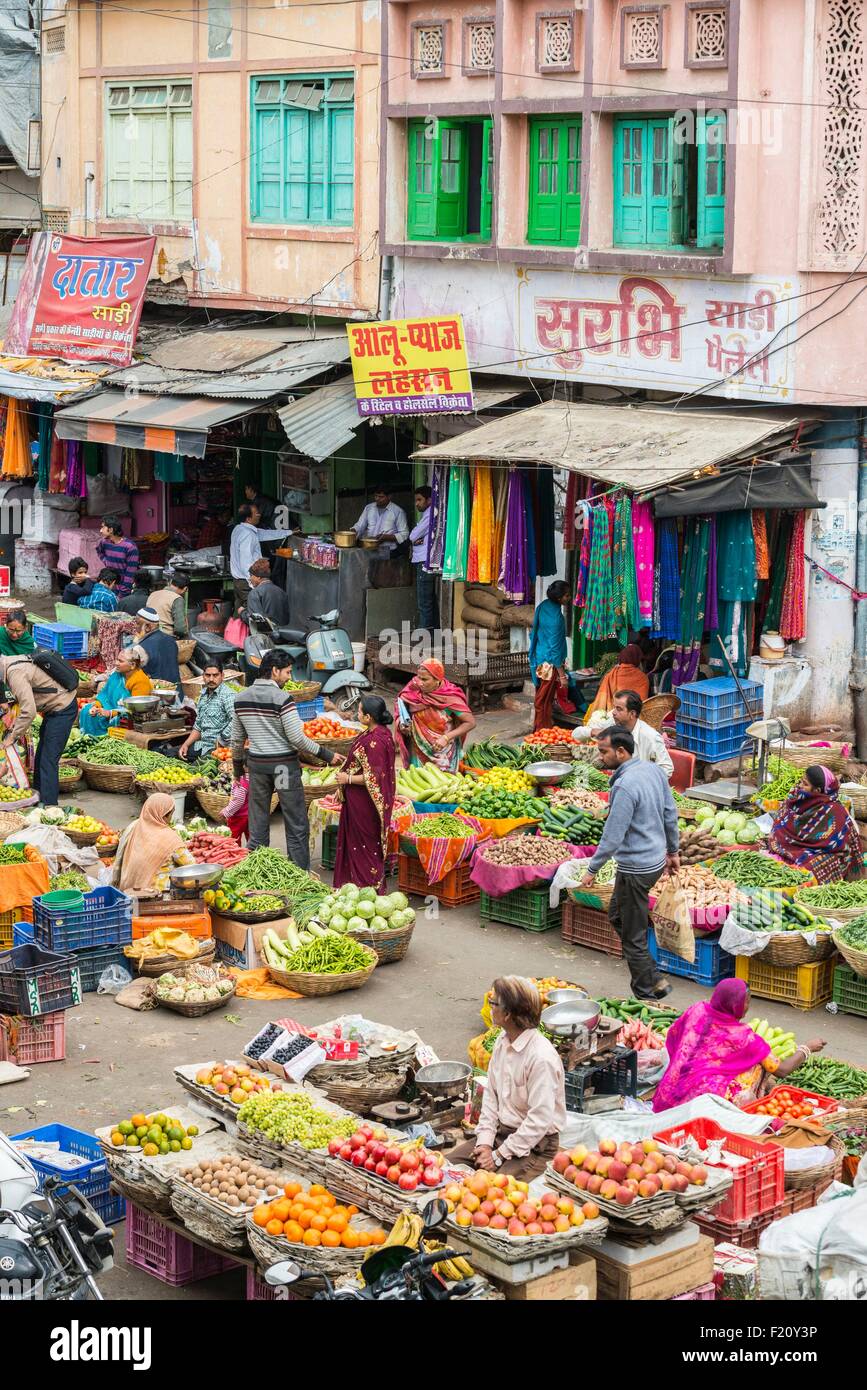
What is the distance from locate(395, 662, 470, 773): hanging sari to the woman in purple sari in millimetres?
1301

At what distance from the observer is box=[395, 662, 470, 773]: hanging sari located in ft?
45.9

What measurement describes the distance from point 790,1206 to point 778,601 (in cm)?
817

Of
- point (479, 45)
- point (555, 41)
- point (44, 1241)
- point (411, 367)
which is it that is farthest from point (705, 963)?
point (479, 45)

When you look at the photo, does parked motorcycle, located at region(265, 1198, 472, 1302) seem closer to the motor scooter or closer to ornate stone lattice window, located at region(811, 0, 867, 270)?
ornate stone lattice window, located at region(811, 0, 867, 270)

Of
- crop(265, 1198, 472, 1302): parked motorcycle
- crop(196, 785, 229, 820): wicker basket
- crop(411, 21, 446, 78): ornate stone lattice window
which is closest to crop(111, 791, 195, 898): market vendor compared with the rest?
crop(196, 785, 229, 820): wicker basket

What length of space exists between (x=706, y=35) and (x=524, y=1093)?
10519 millimetres

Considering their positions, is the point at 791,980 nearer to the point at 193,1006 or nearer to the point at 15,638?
the point at 193,1006

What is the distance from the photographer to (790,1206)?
8086 millimetres

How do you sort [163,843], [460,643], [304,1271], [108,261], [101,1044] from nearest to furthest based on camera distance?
1. [304,1271]
2. [101,1044]
3. [163,843]
4. [460,643]
5. [108,261]

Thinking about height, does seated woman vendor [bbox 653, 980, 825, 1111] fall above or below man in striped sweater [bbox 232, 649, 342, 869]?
below

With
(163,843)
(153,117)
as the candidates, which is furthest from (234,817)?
(153,117)

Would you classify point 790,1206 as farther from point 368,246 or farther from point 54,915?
point 368,246

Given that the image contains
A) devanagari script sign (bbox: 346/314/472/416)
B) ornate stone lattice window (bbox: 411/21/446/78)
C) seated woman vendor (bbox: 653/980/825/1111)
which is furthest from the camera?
ornate stone lattice window (bbox: 411/21/446/78)

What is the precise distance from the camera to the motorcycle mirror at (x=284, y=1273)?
6945mm
